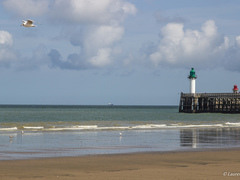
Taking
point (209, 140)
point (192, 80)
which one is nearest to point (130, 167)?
point (209, 140)

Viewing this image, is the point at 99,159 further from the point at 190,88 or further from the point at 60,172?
the point at 190,88

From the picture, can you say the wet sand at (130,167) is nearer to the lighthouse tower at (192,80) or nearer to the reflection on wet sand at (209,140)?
the reflection on wet sand at (209,140)

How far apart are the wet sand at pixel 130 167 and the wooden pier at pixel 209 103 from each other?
2985 inches

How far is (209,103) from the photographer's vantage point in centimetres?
9325

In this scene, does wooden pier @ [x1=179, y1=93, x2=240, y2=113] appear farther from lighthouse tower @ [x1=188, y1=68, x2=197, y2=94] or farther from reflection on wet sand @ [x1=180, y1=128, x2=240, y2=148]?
reflection on wet sand @ [x1=180, y1=128, x2=240, y2=148]

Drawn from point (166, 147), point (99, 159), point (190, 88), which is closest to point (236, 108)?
point (190, 88)

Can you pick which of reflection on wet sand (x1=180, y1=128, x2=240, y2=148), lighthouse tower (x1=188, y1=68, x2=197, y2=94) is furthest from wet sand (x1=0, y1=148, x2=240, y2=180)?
lighthouse tower (x1=188, y1=68, x2=197, y2=94)

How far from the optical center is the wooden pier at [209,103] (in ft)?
299

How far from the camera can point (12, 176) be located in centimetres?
1193

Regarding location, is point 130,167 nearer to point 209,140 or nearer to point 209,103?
point 209,140

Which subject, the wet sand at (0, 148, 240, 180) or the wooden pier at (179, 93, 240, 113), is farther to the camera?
the wooden pier at (179, 93, 240, 113)

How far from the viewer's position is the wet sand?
39.1 ft

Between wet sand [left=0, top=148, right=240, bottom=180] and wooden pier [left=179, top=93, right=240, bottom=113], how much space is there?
75.8 meters

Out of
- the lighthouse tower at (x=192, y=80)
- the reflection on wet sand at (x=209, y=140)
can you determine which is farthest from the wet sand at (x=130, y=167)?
the lighthouse tower at (x=192, y=80)
